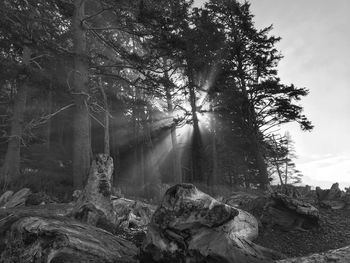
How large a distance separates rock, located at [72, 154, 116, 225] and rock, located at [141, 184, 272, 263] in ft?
6.60

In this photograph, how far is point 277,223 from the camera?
6.32 metres

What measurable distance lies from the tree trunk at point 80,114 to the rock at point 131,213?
3994 mm

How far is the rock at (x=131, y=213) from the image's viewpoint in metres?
6.66

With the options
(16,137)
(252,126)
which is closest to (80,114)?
(16,137)

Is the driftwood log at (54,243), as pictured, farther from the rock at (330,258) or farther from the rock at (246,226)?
the rock at (330,258)

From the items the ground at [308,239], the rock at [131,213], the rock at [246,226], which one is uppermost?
the rock at [131,213]

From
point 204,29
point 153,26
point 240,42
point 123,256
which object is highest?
point 204,29

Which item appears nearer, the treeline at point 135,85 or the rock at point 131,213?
the rock at point 131,213

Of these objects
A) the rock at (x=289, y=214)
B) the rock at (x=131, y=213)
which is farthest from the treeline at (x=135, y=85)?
the rock at (x=289, y=214)

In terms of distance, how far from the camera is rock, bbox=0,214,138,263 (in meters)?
3.61

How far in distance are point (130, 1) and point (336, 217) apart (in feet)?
33.3

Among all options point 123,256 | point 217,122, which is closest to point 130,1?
point 123,256

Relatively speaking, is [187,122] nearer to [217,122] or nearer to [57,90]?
[217,122]

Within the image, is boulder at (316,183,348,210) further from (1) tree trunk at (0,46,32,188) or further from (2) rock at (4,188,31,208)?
(1) tree trunk at (0,46,32,188)
